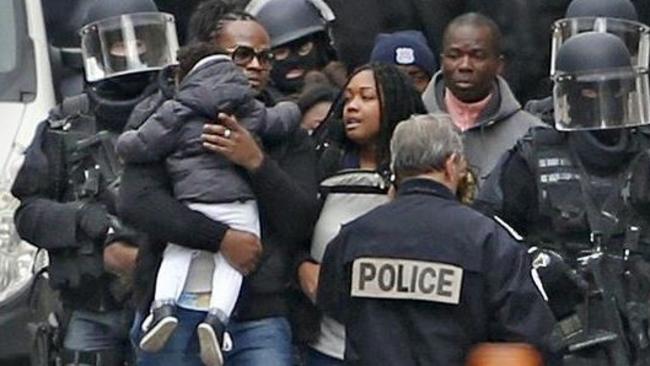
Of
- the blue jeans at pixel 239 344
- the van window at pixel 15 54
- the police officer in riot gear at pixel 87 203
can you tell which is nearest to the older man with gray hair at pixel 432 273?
the blue jeans at pixel 239 344

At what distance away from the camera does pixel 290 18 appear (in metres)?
8.49

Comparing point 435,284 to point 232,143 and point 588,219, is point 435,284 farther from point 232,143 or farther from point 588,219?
point 588,219

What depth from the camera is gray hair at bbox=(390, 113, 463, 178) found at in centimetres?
613

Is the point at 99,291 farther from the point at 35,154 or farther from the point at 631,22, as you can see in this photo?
the point at 631,22

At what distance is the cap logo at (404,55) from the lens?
26.8ft

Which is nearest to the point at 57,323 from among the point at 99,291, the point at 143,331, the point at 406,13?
the point at 99,291

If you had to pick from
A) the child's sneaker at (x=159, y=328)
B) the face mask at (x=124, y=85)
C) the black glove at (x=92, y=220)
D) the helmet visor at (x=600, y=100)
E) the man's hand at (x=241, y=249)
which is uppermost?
the face mask at (x=124, y=85)

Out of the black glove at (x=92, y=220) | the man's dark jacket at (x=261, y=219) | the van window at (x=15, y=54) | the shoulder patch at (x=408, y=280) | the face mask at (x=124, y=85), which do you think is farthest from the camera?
the van window at (x=15, y=54)

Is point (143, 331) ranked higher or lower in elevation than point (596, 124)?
lower

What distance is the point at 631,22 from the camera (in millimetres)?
8414

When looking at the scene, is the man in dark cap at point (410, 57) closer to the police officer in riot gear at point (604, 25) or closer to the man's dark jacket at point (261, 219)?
the police officer in riot gear at point (604, 25)

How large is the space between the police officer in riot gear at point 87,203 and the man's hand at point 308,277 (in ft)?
2.58

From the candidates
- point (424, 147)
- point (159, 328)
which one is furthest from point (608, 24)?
point (159, 328)

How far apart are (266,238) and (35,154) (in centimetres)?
116
